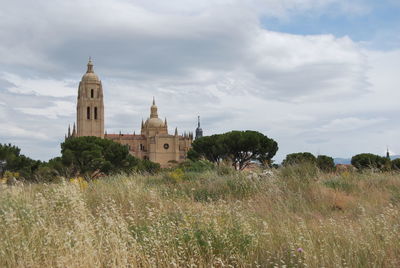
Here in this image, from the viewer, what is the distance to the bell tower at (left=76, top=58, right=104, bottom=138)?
338ft

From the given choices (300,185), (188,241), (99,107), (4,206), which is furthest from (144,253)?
(99,107)

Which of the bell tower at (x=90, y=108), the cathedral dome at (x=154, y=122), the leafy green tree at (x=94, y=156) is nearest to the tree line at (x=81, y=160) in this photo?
the leafy green tree at (x=94, y=156)

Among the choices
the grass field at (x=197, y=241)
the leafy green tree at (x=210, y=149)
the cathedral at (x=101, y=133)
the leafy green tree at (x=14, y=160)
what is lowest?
the grass field at (x=197, y=241)

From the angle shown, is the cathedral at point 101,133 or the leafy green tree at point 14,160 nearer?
the leafy green tree at point 14,160

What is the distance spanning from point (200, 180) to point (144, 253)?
6.57 meters

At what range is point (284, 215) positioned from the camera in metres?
5.98

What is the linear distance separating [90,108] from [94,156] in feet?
226

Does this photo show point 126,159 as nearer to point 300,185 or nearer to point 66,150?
point 66,150

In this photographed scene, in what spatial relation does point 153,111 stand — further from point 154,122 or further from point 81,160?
point 81,160

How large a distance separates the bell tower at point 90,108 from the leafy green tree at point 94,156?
60594mm

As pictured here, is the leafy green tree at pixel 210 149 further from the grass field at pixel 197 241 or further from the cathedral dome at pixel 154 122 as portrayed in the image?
the cathedral dome at pixel 154 122

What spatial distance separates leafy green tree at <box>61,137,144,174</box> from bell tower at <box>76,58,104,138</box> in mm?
60594

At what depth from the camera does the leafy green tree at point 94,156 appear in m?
36.7

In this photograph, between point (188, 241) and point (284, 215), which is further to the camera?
point (284, 215)
